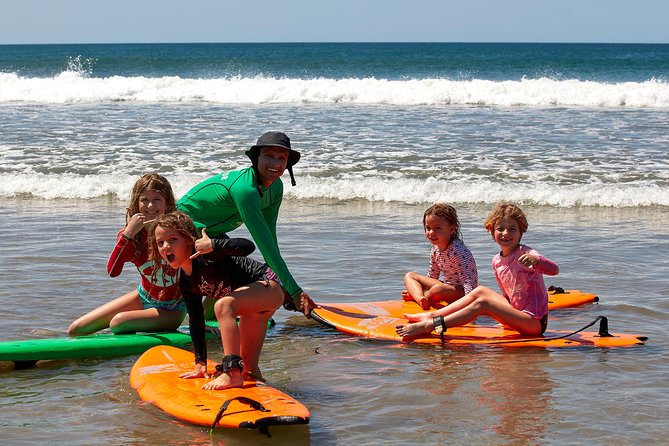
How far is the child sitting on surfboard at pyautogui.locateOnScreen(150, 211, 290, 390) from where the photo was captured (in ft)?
14.8

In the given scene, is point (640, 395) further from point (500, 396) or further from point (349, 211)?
point (349, 211)

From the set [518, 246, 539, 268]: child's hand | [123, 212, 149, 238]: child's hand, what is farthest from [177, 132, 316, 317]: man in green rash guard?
[518, 246, 539, 268]: child's hand

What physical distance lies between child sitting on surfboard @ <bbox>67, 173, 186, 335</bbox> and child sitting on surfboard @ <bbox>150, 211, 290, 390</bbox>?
2.82 feet

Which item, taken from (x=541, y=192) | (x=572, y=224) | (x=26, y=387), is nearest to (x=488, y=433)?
(x=26, y=387)

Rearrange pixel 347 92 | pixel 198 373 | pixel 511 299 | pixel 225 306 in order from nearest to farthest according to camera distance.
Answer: pixel 225 306, pixel 198 373, pixel 511 299, pixel 347 92

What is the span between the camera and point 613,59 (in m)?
52.7

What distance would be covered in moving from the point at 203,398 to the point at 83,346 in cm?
140

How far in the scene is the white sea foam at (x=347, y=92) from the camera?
24156 millimetres

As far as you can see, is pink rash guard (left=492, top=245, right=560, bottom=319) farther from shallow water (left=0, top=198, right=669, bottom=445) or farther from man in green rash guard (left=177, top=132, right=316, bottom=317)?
man in green rash guard (left=177, top=132, right=316, bottom=317)

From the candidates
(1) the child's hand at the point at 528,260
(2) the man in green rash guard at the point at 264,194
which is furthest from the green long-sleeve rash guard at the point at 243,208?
(1) the child's hand at the point at 528,260

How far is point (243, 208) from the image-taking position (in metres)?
4.95

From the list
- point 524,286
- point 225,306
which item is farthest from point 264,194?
point 524,286

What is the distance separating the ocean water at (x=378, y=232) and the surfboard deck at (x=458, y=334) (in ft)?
0.35

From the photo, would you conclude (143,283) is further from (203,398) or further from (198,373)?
(203,398)
